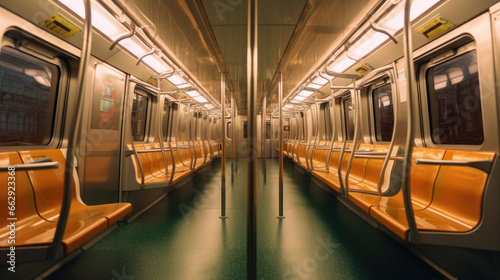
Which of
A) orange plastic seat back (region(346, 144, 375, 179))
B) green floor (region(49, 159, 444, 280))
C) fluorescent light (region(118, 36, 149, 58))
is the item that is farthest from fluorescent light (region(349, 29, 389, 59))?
fluorescent light (region(118, 36, 149, 58))

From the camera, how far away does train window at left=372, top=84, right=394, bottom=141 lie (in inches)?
135

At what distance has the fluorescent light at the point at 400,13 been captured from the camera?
1.77 m

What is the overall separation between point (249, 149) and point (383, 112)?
348 centimetres

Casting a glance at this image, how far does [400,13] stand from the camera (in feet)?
6.10

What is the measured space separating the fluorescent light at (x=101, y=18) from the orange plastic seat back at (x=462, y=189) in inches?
136

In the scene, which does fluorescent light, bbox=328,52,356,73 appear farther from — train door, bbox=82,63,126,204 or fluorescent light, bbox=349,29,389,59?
train door, bbox=82,63,126,204

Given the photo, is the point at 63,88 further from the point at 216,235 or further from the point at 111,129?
the point at 216,235

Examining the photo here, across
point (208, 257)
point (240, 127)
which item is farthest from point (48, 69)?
point (240, 127)

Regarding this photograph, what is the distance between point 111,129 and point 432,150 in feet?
13.2

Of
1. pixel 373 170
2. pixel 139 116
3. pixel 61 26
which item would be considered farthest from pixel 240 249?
pixel 139 116

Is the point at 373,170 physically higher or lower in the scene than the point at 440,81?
lower

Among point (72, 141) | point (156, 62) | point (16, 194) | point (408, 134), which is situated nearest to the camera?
point (72, 141)

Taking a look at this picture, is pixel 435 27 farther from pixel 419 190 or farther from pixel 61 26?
pixel 61 26

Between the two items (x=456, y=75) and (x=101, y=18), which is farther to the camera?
(x=456, y=75)
